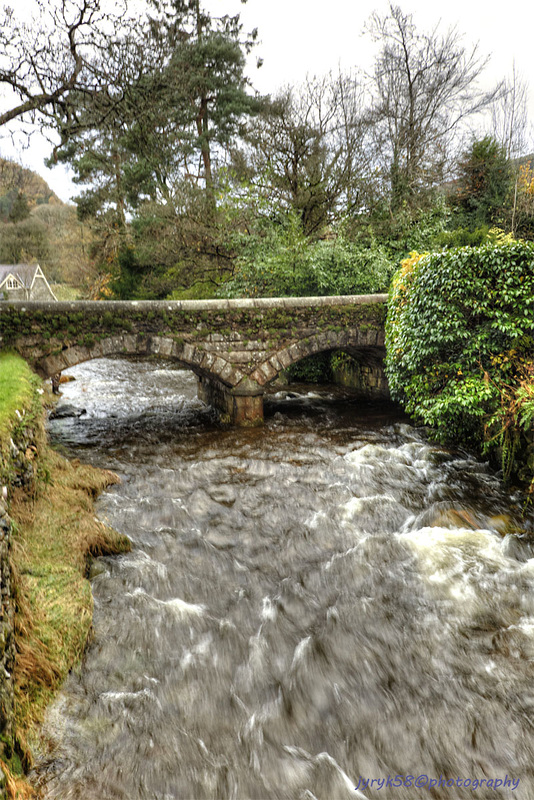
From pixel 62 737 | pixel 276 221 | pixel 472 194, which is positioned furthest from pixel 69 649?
pixel 472 194

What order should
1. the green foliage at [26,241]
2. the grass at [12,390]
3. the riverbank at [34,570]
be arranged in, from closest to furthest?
1. the riverbank at [34,570]
2. the grass at [12,390]
3. the green foliage at [26,241]

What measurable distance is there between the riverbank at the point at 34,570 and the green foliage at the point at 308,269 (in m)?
9.13

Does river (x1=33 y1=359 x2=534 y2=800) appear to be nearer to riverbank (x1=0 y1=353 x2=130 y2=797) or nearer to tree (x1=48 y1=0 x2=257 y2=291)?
riverbank (x1=0 y1=353 x2=130 y2=797)

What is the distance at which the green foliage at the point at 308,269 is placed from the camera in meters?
14.0

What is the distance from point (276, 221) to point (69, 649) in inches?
590

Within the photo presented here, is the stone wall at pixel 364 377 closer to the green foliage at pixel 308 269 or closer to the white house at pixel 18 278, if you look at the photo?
the green foliage at pixel 308 269

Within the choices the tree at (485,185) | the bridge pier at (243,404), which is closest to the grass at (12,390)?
the bridge pier at (243,404)

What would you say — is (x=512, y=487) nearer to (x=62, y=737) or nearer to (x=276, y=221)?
(x=62, y=737)

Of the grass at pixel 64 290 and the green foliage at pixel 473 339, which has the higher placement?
the grass at pixel 64 290

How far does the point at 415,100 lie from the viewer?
1833cm

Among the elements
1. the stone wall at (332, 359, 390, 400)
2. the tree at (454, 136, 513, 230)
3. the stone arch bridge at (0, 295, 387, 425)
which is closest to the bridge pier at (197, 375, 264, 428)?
the stone arch bridge at (0, 295, 387, 425)

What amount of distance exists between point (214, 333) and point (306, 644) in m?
7.58

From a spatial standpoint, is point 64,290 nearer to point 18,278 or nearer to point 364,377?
point 18,278

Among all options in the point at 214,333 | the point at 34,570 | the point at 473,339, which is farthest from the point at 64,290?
the point at 34,570
